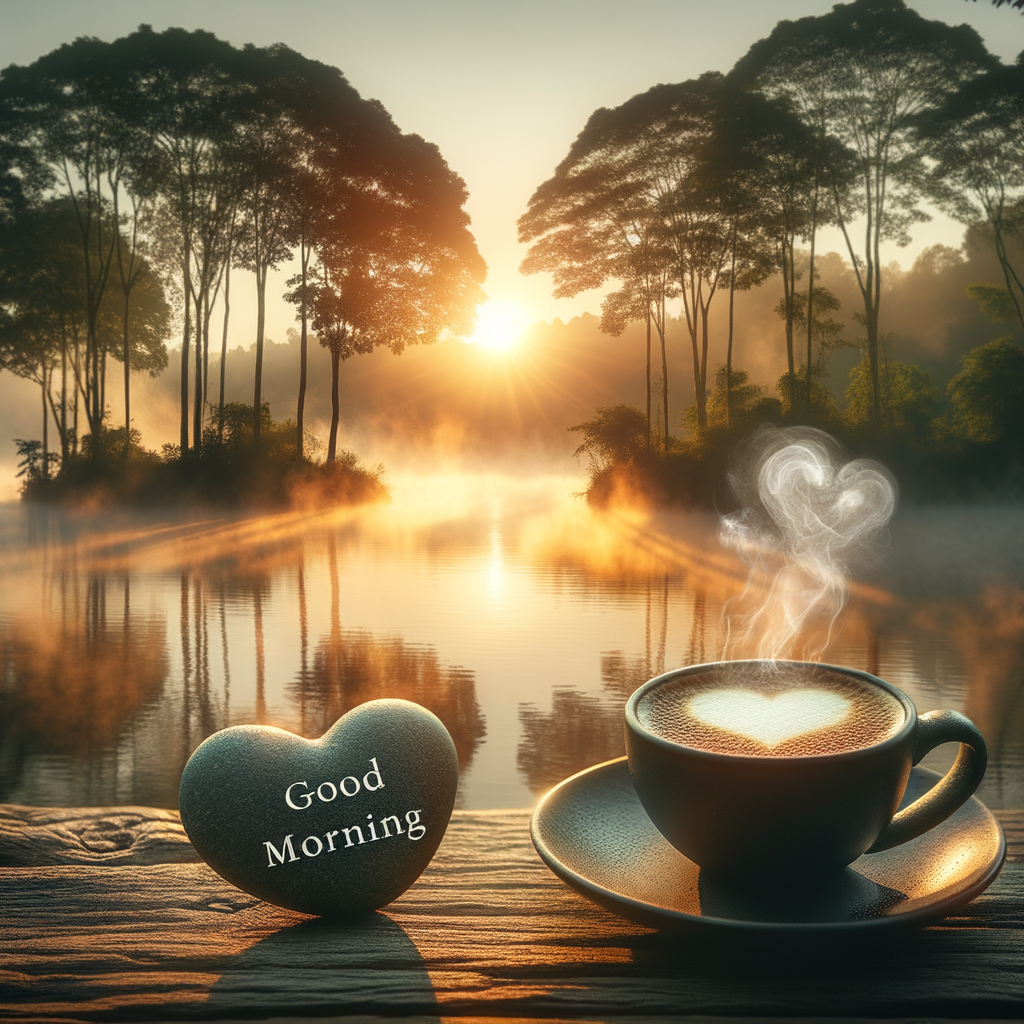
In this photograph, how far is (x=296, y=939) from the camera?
734mm

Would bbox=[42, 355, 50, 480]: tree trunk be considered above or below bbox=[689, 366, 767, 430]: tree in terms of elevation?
below

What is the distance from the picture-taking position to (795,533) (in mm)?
4695

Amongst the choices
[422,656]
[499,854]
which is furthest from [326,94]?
[499,854]

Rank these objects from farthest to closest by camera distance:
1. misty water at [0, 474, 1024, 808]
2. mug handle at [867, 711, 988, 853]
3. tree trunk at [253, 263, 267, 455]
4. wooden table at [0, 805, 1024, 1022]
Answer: tree trunk at [253, 263, 267, 455] < misty water at [0, 474, 1024, 808] < mug handle at [867, 711, 988, 853] < wooden table at [0, 805, 1024, 1022]

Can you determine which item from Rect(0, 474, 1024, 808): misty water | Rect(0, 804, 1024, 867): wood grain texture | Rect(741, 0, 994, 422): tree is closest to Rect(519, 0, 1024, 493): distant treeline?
Rect(741, 0, 994, 422): tree

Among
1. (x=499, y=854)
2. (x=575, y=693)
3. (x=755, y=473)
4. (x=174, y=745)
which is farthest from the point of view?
(x=755, y=473)

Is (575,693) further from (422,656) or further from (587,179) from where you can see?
(587,179)

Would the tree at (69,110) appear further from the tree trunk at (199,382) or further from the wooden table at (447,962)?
the wooden table at (447,962)

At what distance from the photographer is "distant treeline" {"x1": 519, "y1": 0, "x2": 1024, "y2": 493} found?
39.4 ft

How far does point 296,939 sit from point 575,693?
1.89 meters

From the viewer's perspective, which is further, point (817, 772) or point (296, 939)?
point (296, 939)

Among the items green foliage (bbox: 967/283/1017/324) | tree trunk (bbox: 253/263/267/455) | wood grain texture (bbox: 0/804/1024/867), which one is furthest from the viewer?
green foliage (bbox: 967/283/1017/324)

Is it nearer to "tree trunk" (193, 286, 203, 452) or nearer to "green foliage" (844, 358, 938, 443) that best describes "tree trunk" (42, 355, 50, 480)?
"tree trunk" (193, 286, 203, 452)

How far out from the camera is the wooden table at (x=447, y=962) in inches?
23.0
